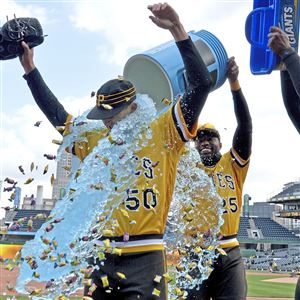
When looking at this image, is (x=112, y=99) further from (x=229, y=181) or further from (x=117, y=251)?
(x=229, y=181)

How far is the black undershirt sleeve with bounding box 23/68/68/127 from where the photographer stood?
9.91 ft

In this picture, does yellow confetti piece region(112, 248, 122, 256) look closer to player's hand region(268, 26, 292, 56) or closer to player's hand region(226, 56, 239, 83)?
player's hand region(268, 26, 292, 56)

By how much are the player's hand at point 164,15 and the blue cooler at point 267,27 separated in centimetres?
57

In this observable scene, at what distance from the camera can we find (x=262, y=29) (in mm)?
2877

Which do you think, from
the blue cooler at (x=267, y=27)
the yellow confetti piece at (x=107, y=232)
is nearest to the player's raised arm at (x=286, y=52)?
the blue cooler at (x=267, y=27)

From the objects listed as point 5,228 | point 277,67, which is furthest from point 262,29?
point 5,228

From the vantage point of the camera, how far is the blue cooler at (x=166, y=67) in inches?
122

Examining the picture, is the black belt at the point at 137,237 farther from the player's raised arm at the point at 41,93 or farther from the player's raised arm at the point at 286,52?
the player's raised arm at the point at 286,52

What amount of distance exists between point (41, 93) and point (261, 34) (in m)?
1.41

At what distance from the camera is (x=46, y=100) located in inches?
120

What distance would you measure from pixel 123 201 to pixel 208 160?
65.0 inches

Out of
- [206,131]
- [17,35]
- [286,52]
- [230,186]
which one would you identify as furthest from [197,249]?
[17,35]

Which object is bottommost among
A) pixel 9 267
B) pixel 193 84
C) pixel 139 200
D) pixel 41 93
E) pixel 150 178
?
pixel 9 267

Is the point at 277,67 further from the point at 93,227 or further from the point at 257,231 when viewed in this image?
the point at 257,231
